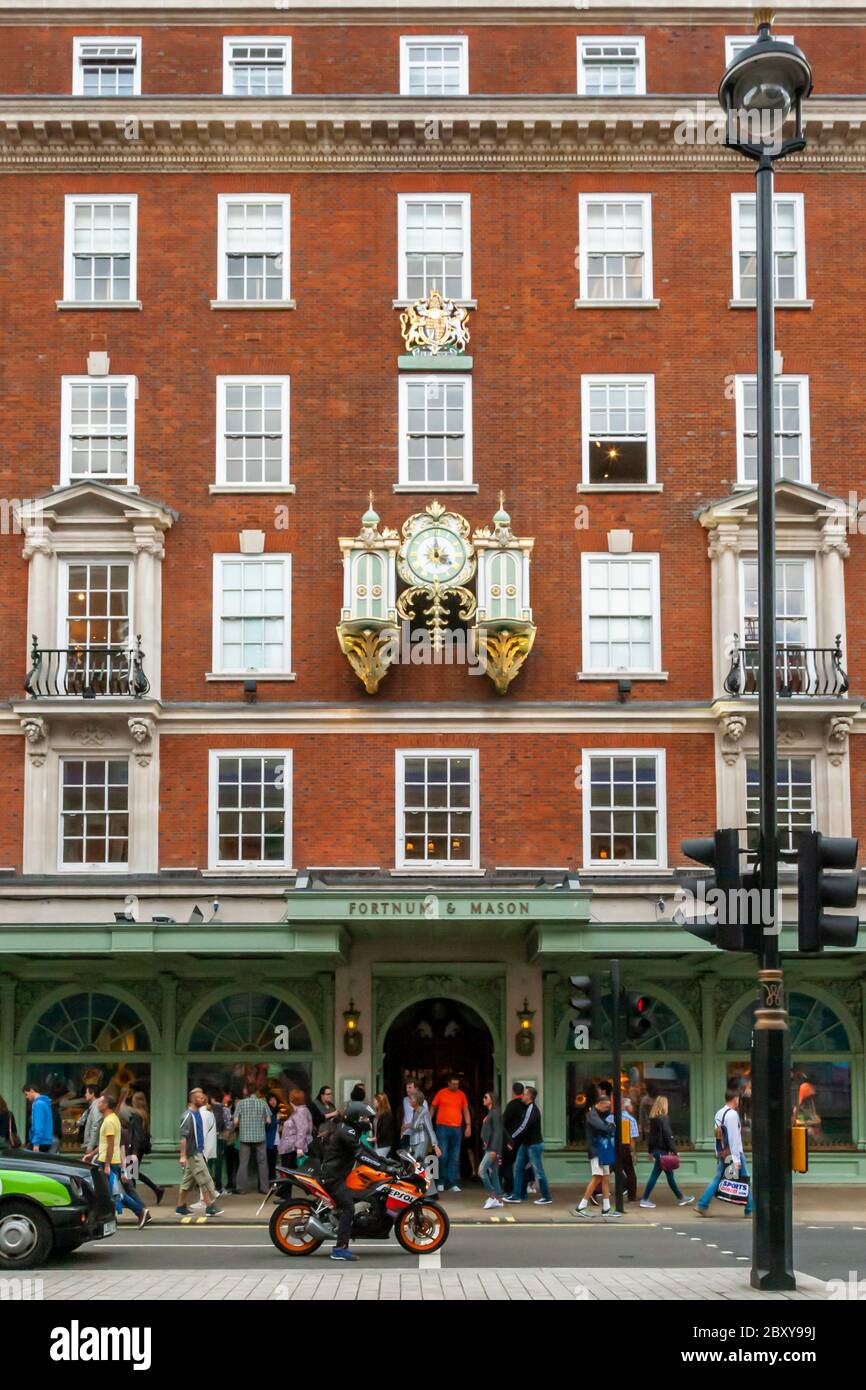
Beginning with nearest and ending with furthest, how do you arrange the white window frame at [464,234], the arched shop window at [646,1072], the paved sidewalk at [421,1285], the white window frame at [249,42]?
the paved sidewalk at [421,1285] < the arched shop window at [646,1072] < the white window frame at [464,234] < the white window frame at [249,42]

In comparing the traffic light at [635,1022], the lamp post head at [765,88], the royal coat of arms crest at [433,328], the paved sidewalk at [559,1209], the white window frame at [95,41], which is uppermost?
the white window frame at [95,41]

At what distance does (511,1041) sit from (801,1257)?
36.1 feet

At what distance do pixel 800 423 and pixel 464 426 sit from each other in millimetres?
5782

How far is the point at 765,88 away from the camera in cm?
1542

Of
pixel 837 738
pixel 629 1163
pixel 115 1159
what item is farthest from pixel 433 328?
pixel 115 1159

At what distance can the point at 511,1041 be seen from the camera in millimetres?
30094

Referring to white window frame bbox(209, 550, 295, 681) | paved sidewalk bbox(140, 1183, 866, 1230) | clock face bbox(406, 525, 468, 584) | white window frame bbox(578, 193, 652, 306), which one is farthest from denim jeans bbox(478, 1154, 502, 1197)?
white window frame bbox(578, 193, 652, 306)

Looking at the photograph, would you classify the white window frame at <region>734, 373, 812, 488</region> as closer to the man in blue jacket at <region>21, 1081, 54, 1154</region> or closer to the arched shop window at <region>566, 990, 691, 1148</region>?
the arched shop window at <region>566, 990, 691, 1148</region>

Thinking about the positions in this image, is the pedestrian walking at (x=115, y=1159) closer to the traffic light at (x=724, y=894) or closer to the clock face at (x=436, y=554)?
the traffic light at (x=724, y=894)

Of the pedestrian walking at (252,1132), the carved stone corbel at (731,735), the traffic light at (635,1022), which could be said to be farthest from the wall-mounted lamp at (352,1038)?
the carved stone corbel at (731,735)

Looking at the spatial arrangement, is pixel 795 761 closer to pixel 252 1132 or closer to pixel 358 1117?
pixel 252 1132

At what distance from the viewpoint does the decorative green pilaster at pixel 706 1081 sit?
29.9 m

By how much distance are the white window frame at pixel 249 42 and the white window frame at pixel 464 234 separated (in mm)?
3032
